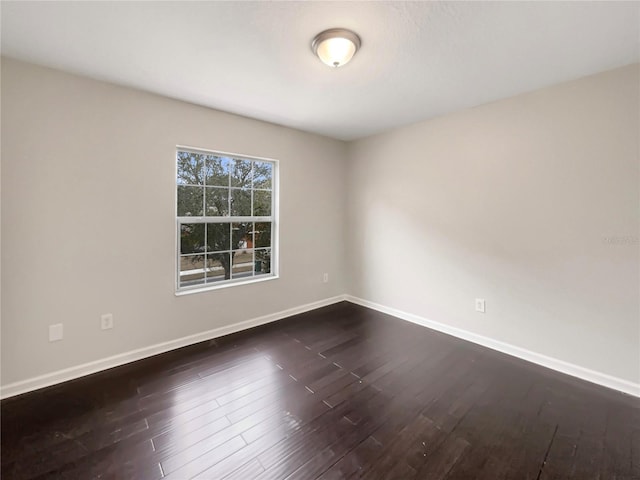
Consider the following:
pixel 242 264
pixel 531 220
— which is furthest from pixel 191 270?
pixel 531 220

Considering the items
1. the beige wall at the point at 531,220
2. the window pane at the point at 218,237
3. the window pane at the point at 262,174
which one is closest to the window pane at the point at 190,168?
the window pane at the point at 218,237

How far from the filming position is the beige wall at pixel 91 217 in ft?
6.42

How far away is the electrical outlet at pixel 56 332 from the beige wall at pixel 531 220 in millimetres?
3271

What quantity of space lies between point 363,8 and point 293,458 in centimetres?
242

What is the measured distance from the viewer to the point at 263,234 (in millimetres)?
3377

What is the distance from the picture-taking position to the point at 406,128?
3336 mm

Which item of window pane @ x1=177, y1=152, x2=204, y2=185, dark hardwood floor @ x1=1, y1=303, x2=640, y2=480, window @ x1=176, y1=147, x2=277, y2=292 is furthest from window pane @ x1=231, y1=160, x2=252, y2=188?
dark hardwood floor @ x1=1, y1=303, x2=640, y2=480

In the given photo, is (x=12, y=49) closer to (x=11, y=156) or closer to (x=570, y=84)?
(x=11, y=156)

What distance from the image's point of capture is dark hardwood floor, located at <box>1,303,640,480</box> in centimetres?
142

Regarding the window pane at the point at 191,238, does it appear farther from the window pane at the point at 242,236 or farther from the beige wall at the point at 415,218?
the window pane at the point at 242,236

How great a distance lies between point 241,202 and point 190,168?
2.05ft

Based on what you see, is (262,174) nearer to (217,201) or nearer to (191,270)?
(217,201)

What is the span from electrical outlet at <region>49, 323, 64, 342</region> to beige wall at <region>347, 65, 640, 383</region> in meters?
3.27

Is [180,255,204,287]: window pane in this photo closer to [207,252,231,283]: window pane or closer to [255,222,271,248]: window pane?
[207,252,231,283]: window pane
